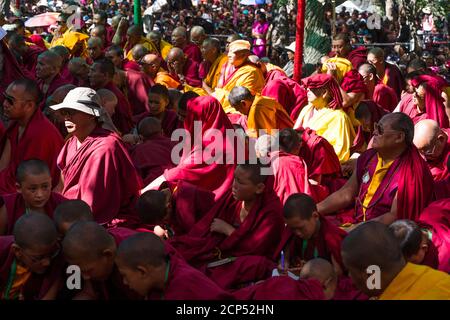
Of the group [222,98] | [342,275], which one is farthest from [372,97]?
[342,275]

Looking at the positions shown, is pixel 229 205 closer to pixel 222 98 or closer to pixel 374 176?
pixel 374 176

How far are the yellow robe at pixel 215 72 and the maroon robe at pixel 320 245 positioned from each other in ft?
21.1

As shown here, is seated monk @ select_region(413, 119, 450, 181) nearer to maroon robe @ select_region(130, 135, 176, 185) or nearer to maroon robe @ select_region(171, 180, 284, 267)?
maroon robe @ select_region(171, 180, 284, 267)

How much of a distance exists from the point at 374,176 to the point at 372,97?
4605mm

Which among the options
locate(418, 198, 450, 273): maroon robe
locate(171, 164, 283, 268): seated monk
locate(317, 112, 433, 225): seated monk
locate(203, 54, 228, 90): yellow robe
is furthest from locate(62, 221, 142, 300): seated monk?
Result: locate(203, 54, 228, 90): yellow robe

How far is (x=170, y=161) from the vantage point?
7641 mm

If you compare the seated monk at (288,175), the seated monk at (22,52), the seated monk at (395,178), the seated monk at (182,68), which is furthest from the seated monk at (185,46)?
the seated monk at (395,178)

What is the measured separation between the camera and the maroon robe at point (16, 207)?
547 cm

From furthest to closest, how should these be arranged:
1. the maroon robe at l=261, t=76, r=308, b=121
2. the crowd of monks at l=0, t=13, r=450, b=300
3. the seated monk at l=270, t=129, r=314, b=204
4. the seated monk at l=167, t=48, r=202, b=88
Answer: the seated monk at l=167, t=48, r=202, b=88, the maroon robe at l=261, t=76, r=308, b=121, the seated monk at l=270, t=129, r=314, b=204, the crowd of monks at l=0, t=13, r=450, b=300

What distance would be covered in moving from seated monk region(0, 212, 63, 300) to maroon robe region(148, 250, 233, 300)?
66 cm

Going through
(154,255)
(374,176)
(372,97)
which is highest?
(154,255)

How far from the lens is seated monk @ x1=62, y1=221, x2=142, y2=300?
4.46m

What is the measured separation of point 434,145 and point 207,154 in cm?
170
